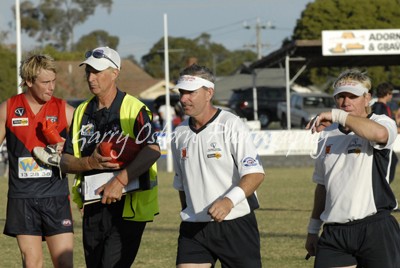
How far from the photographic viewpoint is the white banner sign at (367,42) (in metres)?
36.3

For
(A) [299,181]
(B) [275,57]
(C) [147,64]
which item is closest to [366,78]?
(A) [299,181]

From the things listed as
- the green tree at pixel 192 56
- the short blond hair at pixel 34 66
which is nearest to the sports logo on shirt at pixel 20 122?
the short blond hair at pixel 34 66

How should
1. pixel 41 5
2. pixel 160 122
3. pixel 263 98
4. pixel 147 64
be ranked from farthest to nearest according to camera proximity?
pixel 147 64, pixel 41 5, pixel 263 98, pixel 160 122

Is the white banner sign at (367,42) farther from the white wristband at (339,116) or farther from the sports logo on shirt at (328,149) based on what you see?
the white wristband at (339,116)

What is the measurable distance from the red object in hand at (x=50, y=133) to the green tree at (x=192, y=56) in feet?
268

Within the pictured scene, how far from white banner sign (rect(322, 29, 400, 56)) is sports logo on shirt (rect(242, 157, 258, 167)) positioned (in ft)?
99.3

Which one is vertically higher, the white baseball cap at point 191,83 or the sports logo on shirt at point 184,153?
the white baseball cap at point 191,83

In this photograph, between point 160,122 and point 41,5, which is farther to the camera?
point 41,5

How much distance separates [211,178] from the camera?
6.59 metres

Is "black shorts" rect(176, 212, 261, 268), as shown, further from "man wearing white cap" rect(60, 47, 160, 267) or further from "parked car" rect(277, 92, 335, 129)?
"parked car" rect(277, 92, 335, 129)

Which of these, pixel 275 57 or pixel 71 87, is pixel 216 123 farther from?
pixel 71 87

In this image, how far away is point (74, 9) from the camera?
287 ft

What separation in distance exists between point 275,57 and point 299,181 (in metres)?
17.4

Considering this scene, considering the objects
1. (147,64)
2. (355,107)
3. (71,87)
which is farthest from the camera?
(147,64)
